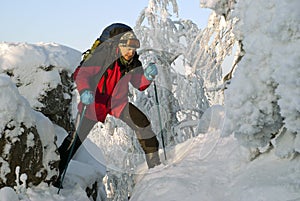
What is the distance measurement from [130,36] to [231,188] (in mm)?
2390

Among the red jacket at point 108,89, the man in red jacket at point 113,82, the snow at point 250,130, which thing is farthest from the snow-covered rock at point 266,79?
the red jacket at point 108,89

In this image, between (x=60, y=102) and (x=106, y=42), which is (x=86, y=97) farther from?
(x=60, y=102)

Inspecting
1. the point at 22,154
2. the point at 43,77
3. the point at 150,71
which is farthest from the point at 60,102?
the point at 22,154

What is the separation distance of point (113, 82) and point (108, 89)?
0.10 meters

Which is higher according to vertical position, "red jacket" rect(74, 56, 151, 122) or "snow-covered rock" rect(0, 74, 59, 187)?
"red jacket" rect(74, 56, 151, 122)

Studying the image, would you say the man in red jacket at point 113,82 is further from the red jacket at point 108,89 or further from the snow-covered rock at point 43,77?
the snow-covered rock at point 43,77

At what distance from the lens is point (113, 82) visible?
5.00 meters

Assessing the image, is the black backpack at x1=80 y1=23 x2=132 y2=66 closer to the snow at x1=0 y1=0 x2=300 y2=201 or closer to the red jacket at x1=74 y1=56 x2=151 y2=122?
the red jacket at x1=74 y1=56 x2=151 y2=122

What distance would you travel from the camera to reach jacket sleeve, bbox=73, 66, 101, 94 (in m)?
4.64

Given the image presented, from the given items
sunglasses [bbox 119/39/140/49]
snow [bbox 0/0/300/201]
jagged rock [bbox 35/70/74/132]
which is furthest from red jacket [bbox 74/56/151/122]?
jagged rock [bbox 35/70/74/132]

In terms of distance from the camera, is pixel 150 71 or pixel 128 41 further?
pixel 150 71

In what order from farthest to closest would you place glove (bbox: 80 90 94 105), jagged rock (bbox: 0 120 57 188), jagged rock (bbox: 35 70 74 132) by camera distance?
1. jagged rock (bbox: 35 70 74 132)
2. jagged rock (bbox: 0 120 57 188)
3. glove (bbox: 80 90 94 105)

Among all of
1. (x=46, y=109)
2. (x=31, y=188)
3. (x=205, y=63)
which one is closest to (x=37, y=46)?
(x=46, y=109)

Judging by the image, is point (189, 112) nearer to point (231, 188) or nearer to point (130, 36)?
point (130, 36)
